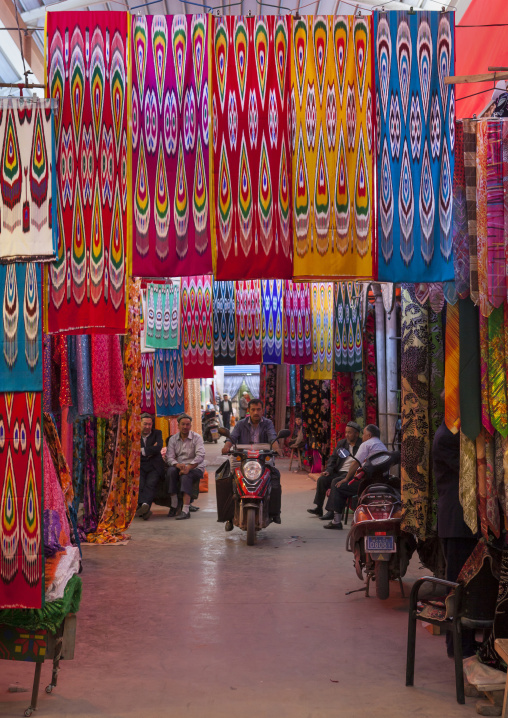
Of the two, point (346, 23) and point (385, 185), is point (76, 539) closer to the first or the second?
point (385, 185)

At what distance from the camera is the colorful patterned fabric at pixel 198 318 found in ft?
37.7

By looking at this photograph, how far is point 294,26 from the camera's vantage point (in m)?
4.59

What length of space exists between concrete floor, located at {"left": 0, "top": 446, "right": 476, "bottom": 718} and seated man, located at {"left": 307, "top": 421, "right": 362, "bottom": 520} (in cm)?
186

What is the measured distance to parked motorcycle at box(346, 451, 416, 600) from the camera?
5930 mm

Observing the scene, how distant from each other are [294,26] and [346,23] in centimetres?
30

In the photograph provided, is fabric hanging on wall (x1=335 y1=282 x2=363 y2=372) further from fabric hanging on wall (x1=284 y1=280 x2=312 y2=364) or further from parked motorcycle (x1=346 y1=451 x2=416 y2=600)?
parked motorcycle (x1=346 y1=451 x2=416 y2=600)

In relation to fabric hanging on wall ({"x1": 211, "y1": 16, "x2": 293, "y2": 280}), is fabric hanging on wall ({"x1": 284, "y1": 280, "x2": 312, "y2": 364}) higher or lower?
lower

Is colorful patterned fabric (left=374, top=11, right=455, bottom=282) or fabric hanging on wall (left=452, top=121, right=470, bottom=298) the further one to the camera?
colorful patterned fabric (left=374, top=11, right=455, bottom=282)

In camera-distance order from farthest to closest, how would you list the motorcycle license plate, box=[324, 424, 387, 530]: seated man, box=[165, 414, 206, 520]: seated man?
box=[165, 414, 206, 520]: seated man, box=[324, 424, 387, 530]: seated man, the motorcycle license plate

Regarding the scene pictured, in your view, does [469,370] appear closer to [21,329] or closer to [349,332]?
[21,329]

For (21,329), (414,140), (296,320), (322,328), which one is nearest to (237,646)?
(21,329)

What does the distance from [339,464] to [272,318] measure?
2611mm

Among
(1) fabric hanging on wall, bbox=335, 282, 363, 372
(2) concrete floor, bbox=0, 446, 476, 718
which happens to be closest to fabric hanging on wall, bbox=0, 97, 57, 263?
(2) concrete floor, bbox=0, 446, 476, 718

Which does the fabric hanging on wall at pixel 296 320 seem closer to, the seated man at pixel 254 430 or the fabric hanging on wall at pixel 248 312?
the fabric hanging on wall at pixel 248 312
